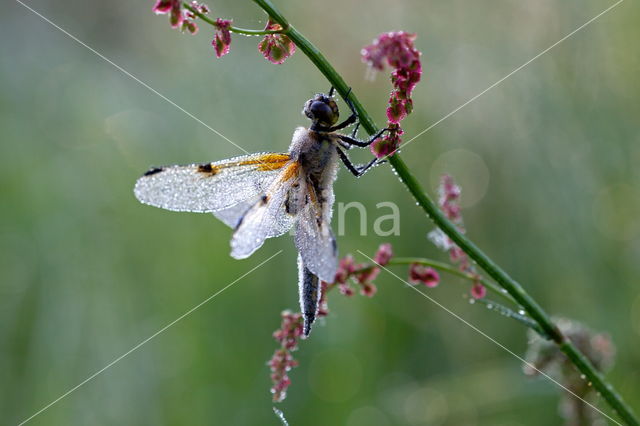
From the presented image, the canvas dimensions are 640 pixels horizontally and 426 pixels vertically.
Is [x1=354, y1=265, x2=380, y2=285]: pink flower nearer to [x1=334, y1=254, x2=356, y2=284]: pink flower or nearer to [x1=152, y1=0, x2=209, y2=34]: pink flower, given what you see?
[x1=334, y1=254, x2=356, y2=284]: pink flower

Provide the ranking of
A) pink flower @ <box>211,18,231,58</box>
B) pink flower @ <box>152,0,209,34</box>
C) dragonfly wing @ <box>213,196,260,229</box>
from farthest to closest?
dragonfly wing @ <box>213,196,260,229</box>, pink flower @ <box>211,18,231,58</box>, pink flower @ <box>152,0,209,34</box>

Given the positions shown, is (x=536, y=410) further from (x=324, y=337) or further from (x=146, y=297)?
(x=146, y=297)

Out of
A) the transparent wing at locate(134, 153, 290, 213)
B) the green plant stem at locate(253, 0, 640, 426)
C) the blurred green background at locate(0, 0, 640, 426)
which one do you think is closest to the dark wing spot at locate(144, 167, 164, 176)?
the transparent wing at locate(134, 153, 290, 213)

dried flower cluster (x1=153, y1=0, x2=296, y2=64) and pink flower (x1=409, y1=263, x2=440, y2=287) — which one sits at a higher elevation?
dried flower cluster (x1=153, y1=0, x2=296, y2=64)

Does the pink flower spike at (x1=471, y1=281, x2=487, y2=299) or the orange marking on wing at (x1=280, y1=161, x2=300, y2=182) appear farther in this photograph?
the orange marking on wing at (x1=280, y1=161, x2=300, y2=182)

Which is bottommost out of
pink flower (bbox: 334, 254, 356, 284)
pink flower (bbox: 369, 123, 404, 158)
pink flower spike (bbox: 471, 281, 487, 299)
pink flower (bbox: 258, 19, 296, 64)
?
pink flower spike (bbox: 471, 281, 487, 299)

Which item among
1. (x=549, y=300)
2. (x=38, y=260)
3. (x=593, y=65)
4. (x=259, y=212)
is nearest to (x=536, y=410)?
(x=549, y=300)

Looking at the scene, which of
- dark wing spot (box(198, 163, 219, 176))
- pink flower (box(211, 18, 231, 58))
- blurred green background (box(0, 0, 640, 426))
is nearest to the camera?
pink flower (box(211, 18, 231, 58))
